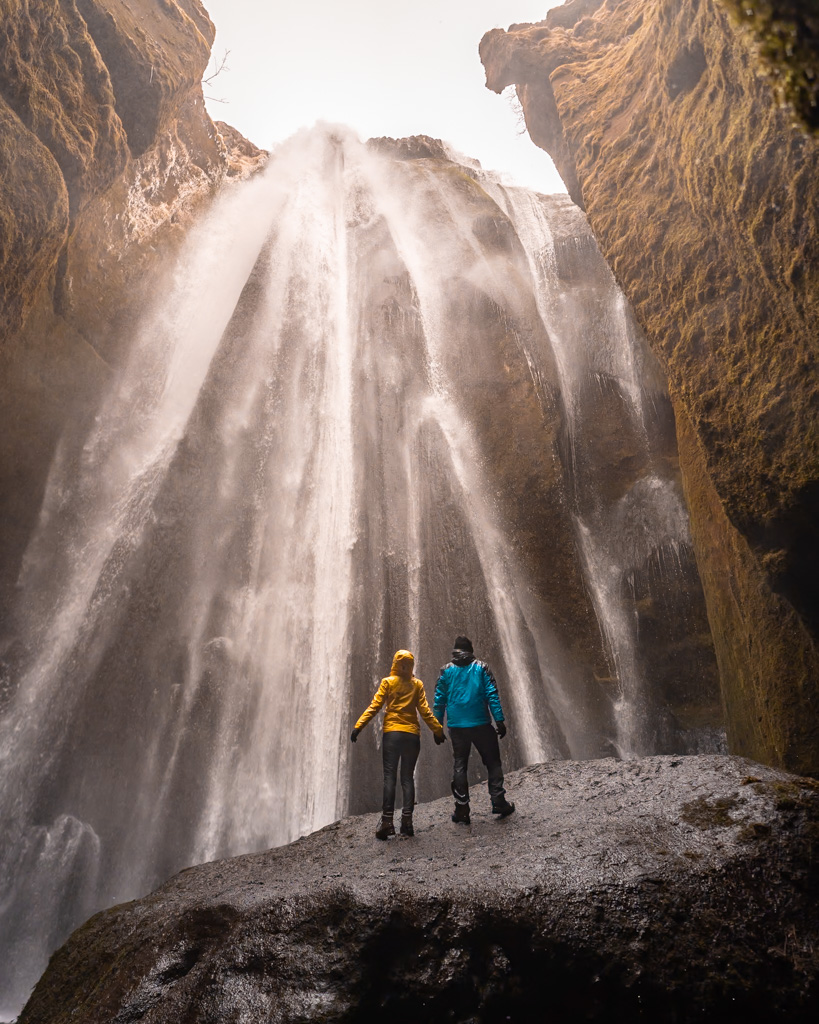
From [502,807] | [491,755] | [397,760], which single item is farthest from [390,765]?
[502,807]

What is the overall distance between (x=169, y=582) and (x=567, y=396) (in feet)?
35.1

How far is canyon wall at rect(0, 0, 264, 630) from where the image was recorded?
997 centimetres

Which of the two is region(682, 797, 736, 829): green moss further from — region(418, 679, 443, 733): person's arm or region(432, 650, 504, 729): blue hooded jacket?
region(418, 679, 443, 733): person's arm

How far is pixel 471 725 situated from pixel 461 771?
43cm

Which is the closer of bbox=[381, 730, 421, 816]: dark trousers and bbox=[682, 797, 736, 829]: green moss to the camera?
bbox=[682, 797, 736, 829]: green moss

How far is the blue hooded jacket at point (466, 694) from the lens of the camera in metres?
5.21

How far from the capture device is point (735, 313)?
6879 mm

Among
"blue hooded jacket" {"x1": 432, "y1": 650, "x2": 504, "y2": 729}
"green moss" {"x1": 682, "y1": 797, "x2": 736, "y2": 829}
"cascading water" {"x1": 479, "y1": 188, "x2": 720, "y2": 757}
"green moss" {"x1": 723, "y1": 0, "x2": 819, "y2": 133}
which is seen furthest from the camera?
"cascading water" {"x1": 479, "y1": 188, "x2": 720, "y2": 757}

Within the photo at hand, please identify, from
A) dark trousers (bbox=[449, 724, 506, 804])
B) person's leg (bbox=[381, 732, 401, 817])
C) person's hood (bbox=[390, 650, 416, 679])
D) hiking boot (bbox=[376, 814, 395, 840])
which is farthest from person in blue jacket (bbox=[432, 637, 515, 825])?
hiking boot (bbox=[376, 814, 395, 840])

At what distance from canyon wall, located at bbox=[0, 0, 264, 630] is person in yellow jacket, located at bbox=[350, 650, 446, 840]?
9619 millimetres

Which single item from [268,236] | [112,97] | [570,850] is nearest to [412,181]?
[268,236]

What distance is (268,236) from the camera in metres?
19.4

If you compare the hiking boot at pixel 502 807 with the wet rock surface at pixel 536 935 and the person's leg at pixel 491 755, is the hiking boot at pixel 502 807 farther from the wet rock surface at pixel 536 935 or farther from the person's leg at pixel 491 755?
the wet rock surface at pixel 536 935

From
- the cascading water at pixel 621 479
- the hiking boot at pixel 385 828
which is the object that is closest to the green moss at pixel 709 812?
the hiking boot at pixel 385 828
